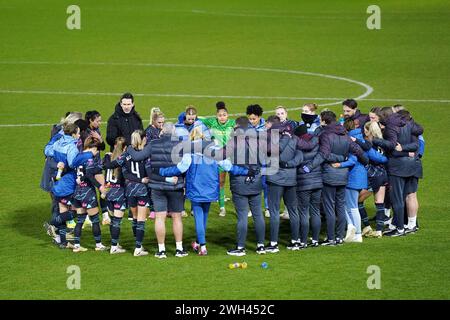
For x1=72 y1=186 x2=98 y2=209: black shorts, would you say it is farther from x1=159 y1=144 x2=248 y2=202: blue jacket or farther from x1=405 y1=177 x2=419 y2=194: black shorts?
x1=405 y1=177 x2=419 y2=194: black shorts

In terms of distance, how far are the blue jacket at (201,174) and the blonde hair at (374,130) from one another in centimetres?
288

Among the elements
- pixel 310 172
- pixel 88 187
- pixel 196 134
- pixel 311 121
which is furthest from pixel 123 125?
pixel 310 172

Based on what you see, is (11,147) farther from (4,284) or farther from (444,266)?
(444,266)

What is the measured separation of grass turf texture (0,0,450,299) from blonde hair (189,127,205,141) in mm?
2063

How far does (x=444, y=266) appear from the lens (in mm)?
17078

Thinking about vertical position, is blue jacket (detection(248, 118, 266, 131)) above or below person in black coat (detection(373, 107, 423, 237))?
above

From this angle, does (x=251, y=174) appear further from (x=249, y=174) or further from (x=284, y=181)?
(x=284, y=181)

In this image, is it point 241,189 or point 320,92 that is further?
point 320,92

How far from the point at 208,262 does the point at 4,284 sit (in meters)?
3.38

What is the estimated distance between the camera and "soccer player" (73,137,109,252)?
715 inches

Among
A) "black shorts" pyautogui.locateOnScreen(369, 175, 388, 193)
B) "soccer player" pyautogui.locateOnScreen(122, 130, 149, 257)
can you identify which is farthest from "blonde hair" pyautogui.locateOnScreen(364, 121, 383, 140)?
"soccer player" pyautogui.locateOnScreen(122, 130, 149, 257)

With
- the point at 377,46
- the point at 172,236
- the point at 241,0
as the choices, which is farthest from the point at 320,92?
the point at 241,0

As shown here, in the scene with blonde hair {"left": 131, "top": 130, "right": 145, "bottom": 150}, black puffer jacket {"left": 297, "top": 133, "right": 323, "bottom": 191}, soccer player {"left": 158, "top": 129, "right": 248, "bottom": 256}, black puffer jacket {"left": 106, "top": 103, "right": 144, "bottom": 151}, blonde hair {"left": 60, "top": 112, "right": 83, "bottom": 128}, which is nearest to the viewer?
soccer player {"left": 158, "top": 129, "right": 248, "bottom": 256}

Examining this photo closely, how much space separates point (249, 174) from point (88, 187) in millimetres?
2919
